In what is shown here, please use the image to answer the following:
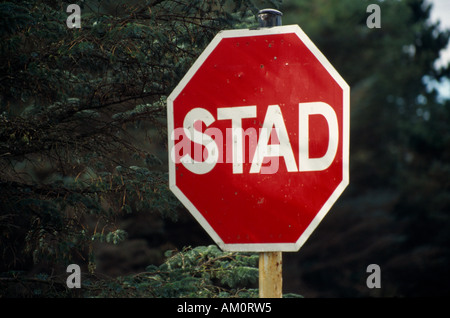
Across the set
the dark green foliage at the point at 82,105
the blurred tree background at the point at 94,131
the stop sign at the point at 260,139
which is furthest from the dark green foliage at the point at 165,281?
the stop sign at the point at 260,139

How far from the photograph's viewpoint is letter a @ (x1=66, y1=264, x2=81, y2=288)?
148 inches

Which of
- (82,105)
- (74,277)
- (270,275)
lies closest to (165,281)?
(74,277)

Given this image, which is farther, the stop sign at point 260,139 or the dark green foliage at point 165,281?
the dark green foliage at point 165,281

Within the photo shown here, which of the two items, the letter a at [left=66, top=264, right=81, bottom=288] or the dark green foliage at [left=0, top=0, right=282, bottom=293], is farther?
the letter a at [left=66, top=264, right=81, bottom=288]

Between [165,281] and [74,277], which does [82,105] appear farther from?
[165,281]

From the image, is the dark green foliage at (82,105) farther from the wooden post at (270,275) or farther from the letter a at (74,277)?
the wooden post at (270,275)

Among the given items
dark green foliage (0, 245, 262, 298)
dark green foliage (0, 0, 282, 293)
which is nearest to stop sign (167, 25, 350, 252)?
dark green foliage (0, 0, 282, 293)

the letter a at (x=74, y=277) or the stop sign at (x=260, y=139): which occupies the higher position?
the stop sign at (x=260, y=139)

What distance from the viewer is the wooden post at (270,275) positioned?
1.98 meters

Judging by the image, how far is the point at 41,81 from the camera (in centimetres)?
381

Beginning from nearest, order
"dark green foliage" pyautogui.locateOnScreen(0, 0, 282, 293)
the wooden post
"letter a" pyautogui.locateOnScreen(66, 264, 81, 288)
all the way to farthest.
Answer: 1. the wooden post
2. "dark green foliage" pyautogui.locateOnScreen(0, 0, 282, 293)
3. "letter a" pyautogui.locateOnScreen(66, 264, 81, 288)

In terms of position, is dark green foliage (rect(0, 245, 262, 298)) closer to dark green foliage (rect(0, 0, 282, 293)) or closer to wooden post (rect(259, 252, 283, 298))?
dark green foliage (rect(0, 0, 282, 293))
